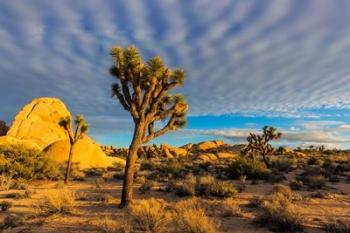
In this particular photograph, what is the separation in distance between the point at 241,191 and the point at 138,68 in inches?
247

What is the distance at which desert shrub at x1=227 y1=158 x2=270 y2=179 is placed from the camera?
59.1 ft

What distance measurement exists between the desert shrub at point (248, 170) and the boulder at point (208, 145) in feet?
183

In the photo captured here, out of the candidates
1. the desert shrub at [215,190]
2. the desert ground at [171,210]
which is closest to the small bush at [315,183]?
the desert ground at [171,210]

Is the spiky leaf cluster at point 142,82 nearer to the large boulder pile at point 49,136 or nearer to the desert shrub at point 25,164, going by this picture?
the desert shrub at point 25,164

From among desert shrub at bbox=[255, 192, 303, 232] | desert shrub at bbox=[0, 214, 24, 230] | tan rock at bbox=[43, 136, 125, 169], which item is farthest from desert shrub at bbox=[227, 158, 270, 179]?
tan rock at bbox=[43, 136, 125, 169]

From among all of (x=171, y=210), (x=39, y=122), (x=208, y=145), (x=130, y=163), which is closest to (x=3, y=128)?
(x=39, y=122)

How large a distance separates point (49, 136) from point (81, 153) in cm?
1172

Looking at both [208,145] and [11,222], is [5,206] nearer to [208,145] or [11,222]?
[11,222]

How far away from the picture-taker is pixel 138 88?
1134cm

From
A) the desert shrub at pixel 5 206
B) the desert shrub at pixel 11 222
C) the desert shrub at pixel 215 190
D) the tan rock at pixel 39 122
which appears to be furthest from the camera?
the tan rock at pixel 39 122

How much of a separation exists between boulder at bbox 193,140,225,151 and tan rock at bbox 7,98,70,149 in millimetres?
36849

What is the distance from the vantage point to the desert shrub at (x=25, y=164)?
63.0 feet

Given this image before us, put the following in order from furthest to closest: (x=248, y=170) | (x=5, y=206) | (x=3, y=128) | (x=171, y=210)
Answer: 1. (x=3, y=128)
2. (x=248, y=170)
3. (x=5, y=206)
4. (x=171, y=210)

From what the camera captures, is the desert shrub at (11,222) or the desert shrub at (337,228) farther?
the desert shrub at (11,222)
